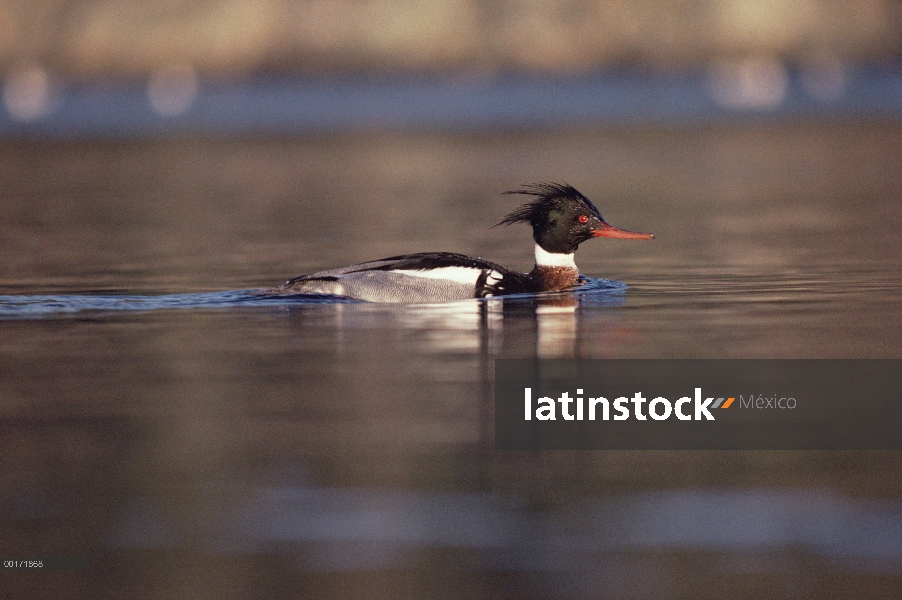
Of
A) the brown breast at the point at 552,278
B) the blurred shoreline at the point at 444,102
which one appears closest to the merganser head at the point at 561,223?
the brown breast at the point at 552,278

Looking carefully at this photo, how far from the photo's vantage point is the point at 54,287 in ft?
51.4

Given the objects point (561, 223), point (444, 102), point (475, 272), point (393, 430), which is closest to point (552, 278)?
point (561, 223)

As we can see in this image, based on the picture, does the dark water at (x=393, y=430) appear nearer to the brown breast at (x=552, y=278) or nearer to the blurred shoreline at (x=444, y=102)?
the brown breast at (x=552, y=278)

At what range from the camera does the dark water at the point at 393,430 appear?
22.9 ft

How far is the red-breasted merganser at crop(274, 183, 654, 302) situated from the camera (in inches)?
550

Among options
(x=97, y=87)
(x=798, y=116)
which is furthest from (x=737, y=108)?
(x=97, y=87)

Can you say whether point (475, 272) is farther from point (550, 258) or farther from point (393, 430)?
point (393, 430)

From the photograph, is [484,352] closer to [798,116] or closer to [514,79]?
[798,116]

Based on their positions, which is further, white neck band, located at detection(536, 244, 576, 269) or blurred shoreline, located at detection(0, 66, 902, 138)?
blurred shoreline, located at detection(0, 66, 902, 138)

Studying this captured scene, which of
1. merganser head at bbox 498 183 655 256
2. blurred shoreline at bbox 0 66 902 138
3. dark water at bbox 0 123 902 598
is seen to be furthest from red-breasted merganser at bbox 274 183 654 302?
blurred shoreline at bbox 0 66 902 138

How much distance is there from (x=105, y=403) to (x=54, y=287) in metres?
6.02

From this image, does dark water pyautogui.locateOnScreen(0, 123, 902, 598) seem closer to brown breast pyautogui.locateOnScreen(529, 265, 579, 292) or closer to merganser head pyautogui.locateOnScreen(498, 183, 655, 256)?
brown breast pyautogui.locateOnScreen(529, 265, 579, 292)

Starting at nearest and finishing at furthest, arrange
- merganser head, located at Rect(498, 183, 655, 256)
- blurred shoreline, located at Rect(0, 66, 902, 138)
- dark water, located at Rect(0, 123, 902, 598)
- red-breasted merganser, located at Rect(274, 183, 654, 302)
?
dark water, located at Rect(0, 123, 902, 598), red-breasted merganser, located at Rect(274, 183, 654, 302), merganser head, located at Rect(498, 183, 655, 256), blurred shoreline, located at Rect(0, 66, 902, 138)

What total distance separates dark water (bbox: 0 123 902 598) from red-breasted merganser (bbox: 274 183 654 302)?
229 millimetres
